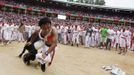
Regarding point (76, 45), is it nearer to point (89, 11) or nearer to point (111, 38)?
point (111, 38)

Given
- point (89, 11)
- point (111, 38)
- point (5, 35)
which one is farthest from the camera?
point (89, 11)

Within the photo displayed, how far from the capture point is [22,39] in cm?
2012

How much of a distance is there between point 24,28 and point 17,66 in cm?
1319

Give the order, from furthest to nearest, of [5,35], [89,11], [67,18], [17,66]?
[89,11], [67,18], [5,35], [17,66]

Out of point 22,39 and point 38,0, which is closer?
point 22,39

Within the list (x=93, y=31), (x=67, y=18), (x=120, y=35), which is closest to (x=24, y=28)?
(x=93, y=31)

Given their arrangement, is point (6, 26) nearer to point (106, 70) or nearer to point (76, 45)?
point (76, 45)

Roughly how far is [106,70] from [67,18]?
1629 inches

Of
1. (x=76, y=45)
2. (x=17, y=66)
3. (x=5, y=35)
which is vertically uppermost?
(x=17, y=66)

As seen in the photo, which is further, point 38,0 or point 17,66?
point 38,0

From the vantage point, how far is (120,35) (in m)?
18.5

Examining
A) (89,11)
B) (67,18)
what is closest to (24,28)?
(67,18)

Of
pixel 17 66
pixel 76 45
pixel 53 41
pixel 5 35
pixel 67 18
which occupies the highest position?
pixel 53 41

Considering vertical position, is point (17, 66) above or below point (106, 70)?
above
